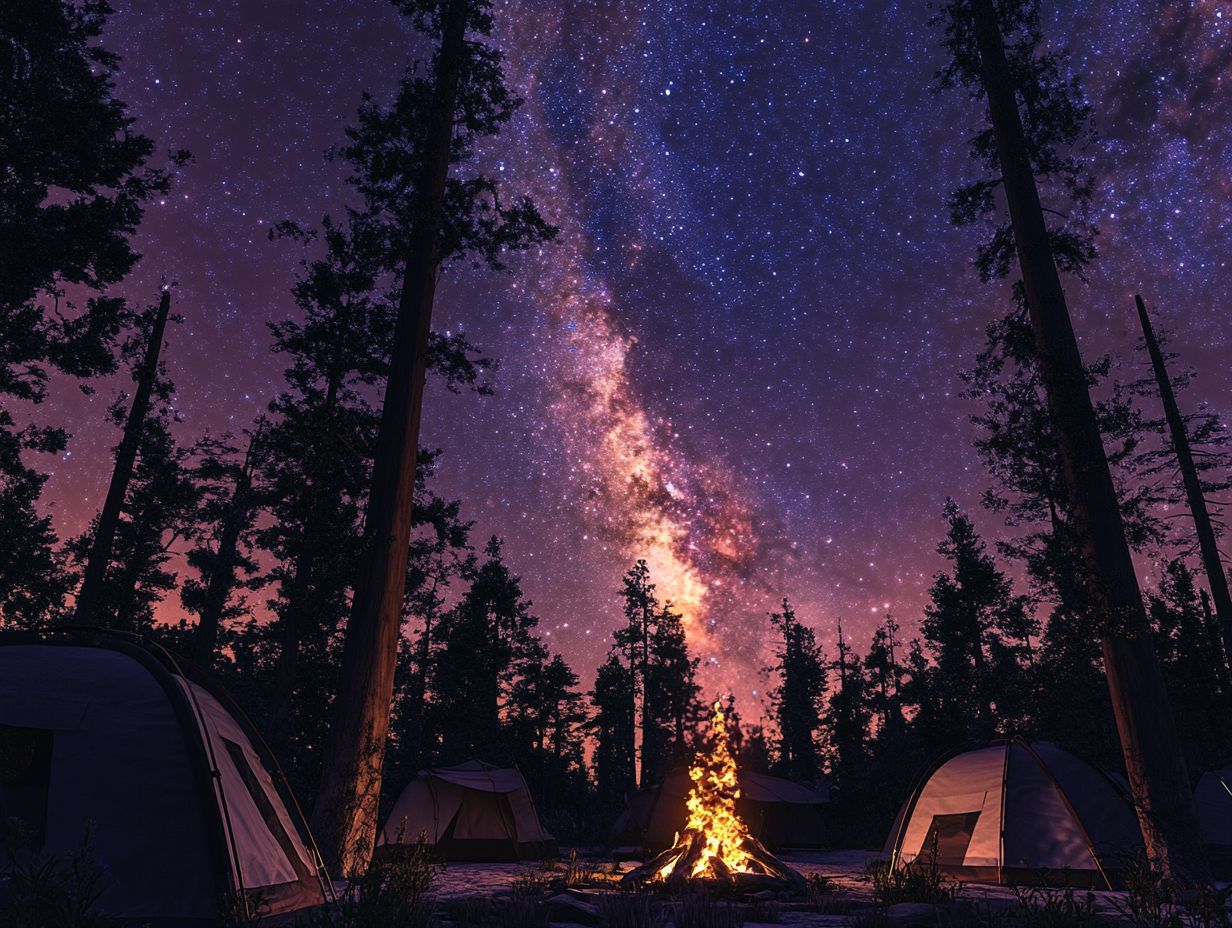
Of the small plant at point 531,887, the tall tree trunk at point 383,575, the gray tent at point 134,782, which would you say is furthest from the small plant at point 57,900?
the tall tree trunk at point 383,575

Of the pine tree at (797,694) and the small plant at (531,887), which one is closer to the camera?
the small plant at (531,887)

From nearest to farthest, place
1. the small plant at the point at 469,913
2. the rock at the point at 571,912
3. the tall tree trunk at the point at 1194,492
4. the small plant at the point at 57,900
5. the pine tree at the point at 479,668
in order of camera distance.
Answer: the small plant at the point at 57,900, the small plant at the point at 469,913, the rock at the point at 571,912, the tall tree trunk at the point at 1194,492, the pine tree at the point at 479,668

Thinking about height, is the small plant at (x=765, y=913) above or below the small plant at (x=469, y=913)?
below

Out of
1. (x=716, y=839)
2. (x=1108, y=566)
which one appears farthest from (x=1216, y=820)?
(x=716, y=839)

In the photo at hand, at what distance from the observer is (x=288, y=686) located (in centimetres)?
1908

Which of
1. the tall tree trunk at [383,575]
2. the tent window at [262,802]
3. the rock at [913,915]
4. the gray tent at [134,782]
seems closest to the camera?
the gray tent at [134,782]

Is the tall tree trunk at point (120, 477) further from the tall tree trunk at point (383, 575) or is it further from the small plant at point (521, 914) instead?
the small plant at point (521, 914)

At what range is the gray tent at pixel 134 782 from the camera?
5.54 m

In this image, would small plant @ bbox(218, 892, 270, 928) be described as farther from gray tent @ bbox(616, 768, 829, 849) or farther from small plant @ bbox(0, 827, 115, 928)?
gray tent @ bbox(616, 768, 829, 849)

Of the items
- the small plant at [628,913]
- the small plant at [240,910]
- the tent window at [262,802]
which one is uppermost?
the tent window at [262,802]

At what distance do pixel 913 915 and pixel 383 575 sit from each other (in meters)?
7.16

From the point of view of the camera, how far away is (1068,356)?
10.6 meters

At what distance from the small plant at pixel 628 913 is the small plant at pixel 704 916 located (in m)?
0.22

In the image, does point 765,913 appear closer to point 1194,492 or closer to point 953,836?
point 953,836
